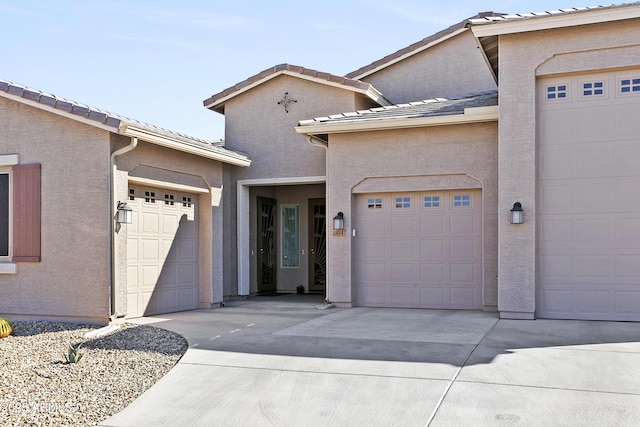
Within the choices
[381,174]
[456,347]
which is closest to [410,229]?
[381,174]

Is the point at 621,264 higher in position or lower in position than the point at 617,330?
higher

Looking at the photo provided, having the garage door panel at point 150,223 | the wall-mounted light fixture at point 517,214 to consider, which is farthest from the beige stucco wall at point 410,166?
the garage door panel at point 150,223

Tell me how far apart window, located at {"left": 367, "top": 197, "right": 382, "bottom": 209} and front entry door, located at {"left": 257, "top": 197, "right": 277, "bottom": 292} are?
384cm

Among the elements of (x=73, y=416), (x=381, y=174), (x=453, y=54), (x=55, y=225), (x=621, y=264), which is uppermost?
(x=453, y=54)

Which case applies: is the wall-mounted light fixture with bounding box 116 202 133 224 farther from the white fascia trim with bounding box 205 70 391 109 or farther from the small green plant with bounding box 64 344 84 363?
the white fascia trim with bounding box 205 70 391 109

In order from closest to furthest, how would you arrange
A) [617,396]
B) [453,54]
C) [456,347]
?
[617,396], [456,347], [453,54]

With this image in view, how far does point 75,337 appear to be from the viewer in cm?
918

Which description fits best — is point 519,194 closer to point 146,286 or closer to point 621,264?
point 621,264

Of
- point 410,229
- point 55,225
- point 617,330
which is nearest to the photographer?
point 617,330

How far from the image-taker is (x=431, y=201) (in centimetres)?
1226

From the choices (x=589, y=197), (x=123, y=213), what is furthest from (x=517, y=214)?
(x=123, y=213)

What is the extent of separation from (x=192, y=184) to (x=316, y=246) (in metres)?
4.87

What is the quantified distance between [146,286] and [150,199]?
5.30ft

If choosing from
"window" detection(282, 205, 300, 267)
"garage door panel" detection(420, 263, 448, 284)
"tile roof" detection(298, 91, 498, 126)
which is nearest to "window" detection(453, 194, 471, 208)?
"garage door panel" detection(420, 263, 448, 284)
